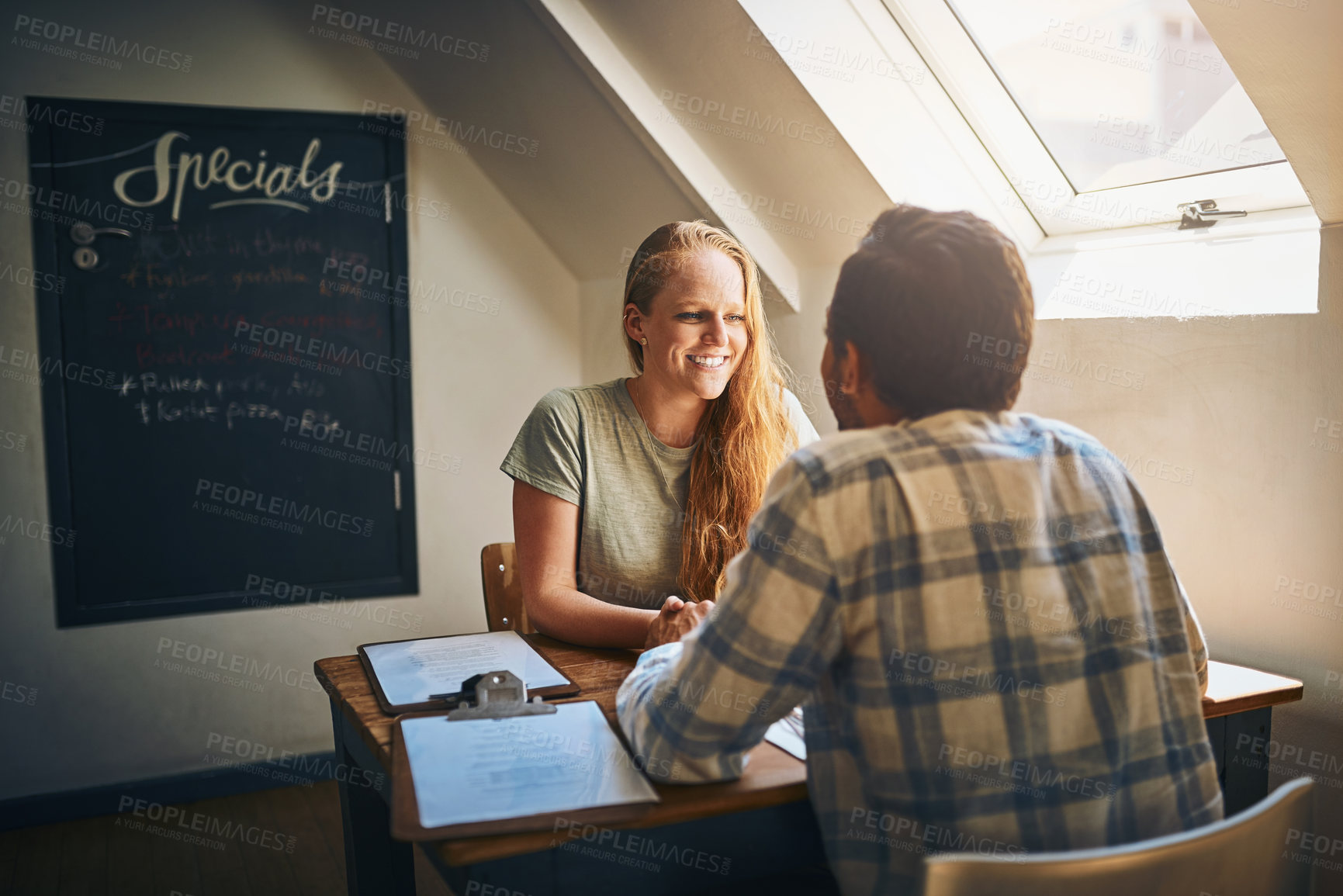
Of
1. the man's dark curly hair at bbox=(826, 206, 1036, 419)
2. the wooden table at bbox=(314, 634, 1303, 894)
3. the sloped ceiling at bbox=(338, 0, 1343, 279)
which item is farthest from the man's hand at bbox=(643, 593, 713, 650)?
the sloped ceiling at bbox=(338, 0, 1343, 279)

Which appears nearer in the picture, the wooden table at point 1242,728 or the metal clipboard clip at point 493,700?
the metal clipboard clip at point 493,700

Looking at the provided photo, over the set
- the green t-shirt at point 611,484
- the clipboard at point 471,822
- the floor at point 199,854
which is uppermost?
the green t-shirt at point 611,484

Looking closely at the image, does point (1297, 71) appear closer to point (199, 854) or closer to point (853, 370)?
point (853, 370)

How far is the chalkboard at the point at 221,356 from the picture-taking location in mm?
2699

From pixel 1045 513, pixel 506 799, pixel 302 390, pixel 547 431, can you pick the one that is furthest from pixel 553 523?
pixel 302 390

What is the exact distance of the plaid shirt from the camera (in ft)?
2.90

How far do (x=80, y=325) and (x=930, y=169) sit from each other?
7.55 feet

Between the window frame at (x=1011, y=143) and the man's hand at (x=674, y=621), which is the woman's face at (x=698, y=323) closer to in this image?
the man's hand at (x=674, y=621)

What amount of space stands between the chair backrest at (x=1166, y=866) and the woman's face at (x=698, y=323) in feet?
3.68

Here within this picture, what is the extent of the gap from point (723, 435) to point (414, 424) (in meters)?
1.55

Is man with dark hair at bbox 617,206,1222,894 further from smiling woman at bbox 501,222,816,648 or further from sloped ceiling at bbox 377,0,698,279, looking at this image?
sloped ceiling at bbox 377,0,698,279

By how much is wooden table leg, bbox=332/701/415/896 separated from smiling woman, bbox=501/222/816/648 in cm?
40

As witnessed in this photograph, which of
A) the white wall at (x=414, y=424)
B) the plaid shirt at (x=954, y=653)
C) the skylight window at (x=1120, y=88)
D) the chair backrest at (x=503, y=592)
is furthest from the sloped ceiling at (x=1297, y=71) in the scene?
the white wall at (x=414, y=424)

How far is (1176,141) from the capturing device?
1814 mm
